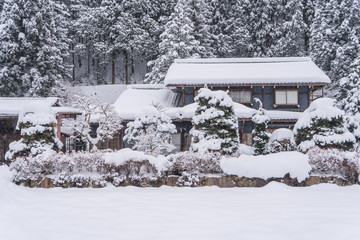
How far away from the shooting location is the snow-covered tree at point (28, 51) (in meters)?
28.6

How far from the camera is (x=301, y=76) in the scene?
811 inches

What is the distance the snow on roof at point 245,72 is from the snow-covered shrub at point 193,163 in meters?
9.70

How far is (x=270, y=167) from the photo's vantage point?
11312mm

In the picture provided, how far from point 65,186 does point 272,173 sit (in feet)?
25.8

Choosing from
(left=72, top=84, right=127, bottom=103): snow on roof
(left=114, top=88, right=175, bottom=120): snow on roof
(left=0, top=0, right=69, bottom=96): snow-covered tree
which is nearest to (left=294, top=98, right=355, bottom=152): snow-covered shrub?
(left=114, top=88, right=175, bottom=120): snow on roof

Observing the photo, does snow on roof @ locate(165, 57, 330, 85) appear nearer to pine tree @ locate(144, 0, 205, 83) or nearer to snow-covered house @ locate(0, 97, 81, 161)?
pine tree @ locate(144, 0, 205, 83)

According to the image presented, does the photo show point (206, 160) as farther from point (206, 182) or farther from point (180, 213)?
point (180, 213)

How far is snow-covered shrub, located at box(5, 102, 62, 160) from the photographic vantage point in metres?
12.6

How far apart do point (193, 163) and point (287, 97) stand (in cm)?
1243

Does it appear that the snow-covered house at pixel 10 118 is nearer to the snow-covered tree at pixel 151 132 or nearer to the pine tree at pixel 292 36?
the snow-covered tree at pixel 151 132

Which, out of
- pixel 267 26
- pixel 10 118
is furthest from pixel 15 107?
pixel 267 26

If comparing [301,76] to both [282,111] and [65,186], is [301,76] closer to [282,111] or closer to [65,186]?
[282,111]

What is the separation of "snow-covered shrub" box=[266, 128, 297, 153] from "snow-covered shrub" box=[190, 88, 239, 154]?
2555mm

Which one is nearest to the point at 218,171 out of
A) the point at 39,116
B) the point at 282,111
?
the point at 39,116
